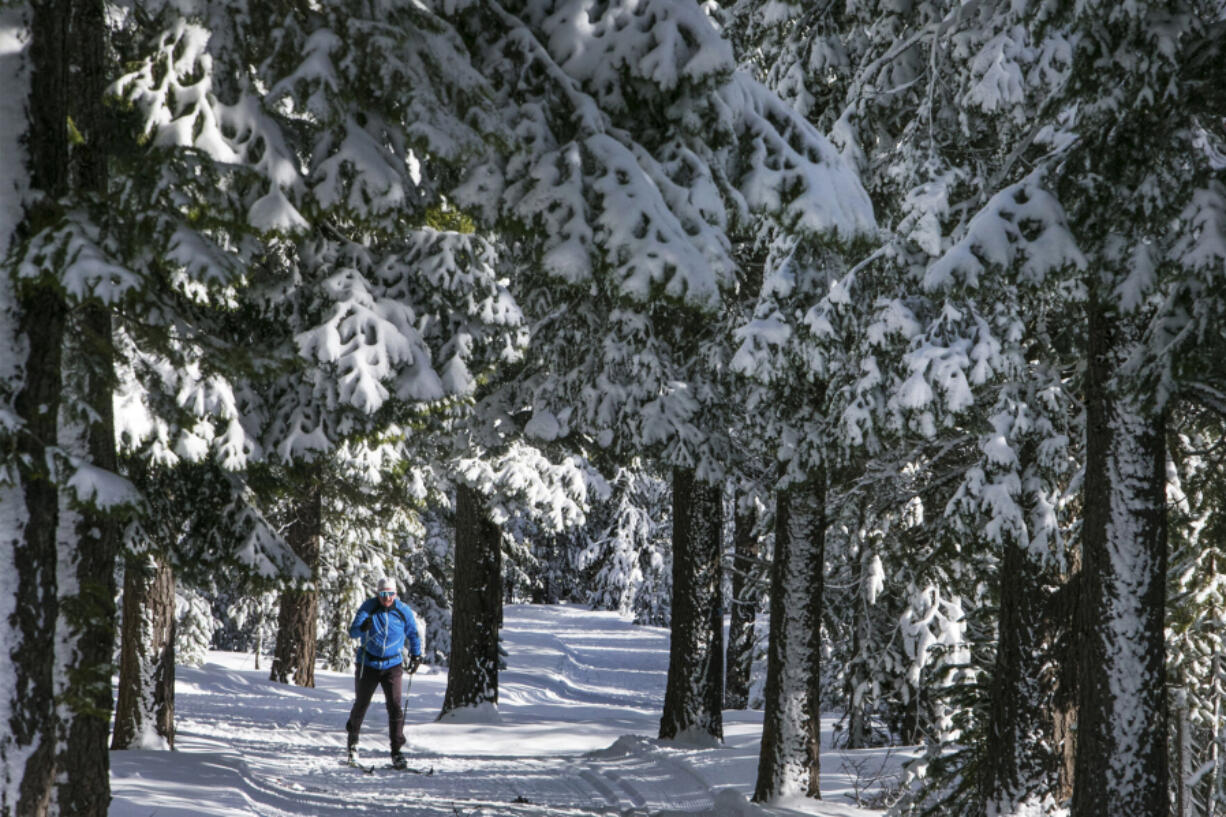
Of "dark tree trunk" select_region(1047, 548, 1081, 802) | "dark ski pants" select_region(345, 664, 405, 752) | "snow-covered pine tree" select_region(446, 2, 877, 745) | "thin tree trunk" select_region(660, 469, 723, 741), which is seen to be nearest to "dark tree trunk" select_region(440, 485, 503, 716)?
"thin tree trunk" select_region(660, 469, 723, 741)

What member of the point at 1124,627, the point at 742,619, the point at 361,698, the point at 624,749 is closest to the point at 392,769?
the point at 361,698

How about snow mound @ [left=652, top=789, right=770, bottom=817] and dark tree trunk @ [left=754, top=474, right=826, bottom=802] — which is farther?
dark tree trunk @ [left=754, top=474, right=826, bottom=802]

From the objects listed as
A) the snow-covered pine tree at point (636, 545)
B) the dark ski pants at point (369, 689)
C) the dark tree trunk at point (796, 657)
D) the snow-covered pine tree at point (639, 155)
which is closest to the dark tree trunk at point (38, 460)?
the snow-covered pine tree at point (639, 155)

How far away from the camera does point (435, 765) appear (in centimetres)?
1151

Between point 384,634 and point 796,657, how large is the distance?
14.7 ft

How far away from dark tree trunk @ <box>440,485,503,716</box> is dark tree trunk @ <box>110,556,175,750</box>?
4595mm

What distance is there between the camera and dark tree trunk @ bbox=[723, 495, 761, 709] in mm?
19438

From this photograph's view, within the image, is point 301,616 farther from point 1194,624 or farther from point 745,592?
point 1194,624

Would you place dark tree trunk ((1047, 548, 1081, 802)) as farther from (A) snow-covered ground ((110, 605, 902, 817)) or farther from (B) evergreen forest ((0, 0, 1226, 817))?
(A) snow-covered ground ((110, 605, 902, 817))

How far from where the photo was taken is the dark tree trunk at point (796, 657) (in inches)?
413

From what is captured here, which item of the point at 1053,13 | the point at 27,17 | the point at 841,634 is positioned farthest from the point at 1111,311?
the point at 841,634

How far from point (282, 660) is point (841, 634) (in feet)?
35.1

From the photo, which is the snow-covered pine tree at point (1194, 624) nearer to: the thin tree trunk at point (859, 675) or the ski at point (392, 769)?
the thin tree trunk at point (859, 675)

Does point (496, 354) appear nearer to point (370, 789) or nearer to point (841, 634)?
point (370, 789)
